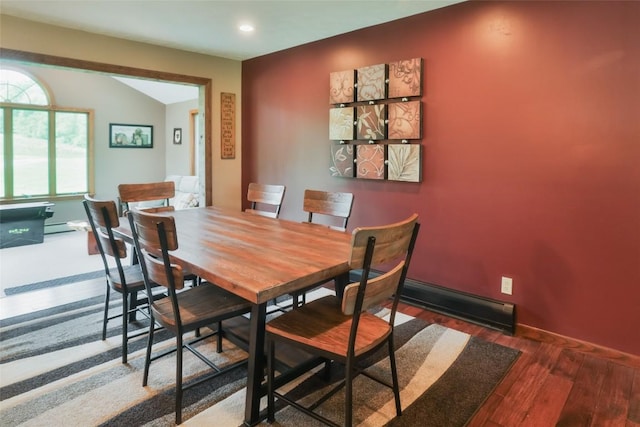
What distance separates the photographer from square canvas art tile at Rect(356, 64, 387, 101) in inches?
132

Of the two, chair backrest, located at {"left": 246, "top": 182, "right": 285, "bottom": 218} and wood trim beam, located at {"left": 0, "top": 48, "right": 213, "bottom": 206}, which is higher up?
wood trim beam, located at {"left": 0, "top": 48, "right": 213, "bottom": 206}

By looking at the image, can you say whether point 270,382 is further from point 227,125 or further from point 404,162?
point 227,125

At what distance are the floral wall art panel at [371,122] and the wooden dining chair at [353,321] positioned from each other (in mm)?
1829

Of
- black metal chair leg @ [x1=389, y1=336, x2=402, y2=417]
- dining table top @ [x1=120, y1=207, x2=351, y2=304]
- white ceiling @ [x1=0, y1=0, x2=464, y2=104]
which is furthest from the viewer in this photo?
white ceiling @ [x1=0, y1=0, x2=464, y2=104]

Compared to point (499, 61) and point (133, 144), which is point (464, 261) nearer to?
point (499, 61)

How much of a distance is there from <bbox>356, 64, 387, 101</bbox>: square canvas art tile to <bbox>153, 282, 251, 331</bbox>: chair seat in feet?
7.16

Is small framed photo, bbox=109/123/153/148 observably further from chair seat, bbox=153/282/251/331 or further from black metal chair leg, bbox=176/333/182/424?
black metal chair leg, bbox=176/333/182/424

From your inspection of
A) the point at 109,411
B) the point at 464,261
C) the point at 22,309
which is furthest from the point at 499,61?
the point at 22,309

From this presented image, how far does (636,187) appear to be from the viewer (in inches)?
91.3

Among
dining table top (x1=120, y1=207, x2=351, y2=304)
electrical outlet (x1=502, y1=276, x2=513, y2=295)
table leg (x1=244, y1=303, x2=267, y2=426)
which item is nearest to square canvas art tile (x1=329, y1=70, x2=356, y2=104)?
dining table top (x1=120, y1=207, x2=351, y2=304)

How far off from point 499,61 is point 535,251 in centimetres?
136

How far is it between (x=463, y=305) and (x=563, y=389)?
0.95 meters

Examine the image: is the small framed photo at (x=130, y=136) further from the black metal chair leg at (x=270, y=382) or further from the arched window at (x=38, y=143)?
the black metal chair leg at (x=270, y=382)

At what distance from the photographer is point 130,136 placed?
734 centimetres
